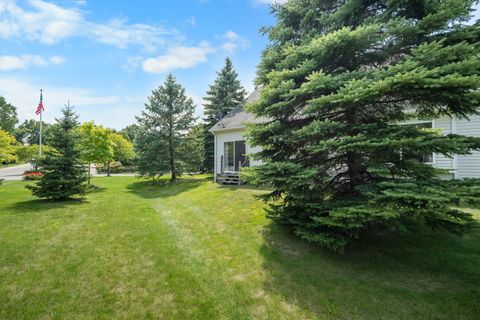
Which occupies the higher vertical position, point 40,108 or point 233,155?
point 40,108

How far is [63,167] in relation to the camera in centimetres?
1005

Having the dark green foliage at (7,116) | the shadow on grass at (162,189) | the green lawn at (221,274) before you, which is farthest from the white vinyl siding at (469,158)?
the dark green foliage at (7,116)

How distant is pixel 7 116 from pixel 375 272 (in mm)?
73829

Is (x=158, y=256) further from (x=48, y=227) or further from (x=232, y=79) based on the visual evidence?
(x=232, y=79)

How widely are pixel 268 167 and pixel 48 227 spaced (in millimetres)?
6405

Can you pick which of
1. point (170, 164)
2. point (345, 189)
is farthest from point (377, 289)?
point (170, 164)

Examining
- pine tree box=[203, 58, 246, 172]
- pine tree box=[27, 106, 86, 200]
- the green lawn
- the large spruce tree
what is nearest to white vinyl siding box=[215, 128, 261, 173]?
pine tree box=[203, 58, 246, 172]

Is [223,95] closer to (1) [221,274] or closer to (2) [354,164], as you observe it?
(2) [354,164]

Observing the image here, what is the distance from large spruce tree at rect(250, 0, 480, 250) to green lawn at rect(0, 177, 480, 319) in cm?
72

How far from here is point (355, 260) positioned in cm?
487

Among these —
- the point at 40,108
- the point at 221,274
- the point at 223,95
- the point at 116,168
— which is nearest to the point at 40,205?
the point at 221,274

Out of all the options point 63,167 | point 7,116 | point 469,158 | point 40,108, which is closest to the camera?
point 469,158

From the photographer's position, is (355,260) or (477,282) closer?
(477,282)

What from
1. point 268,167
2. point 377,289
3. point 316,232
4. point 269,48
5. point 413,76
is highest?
point 269,48
